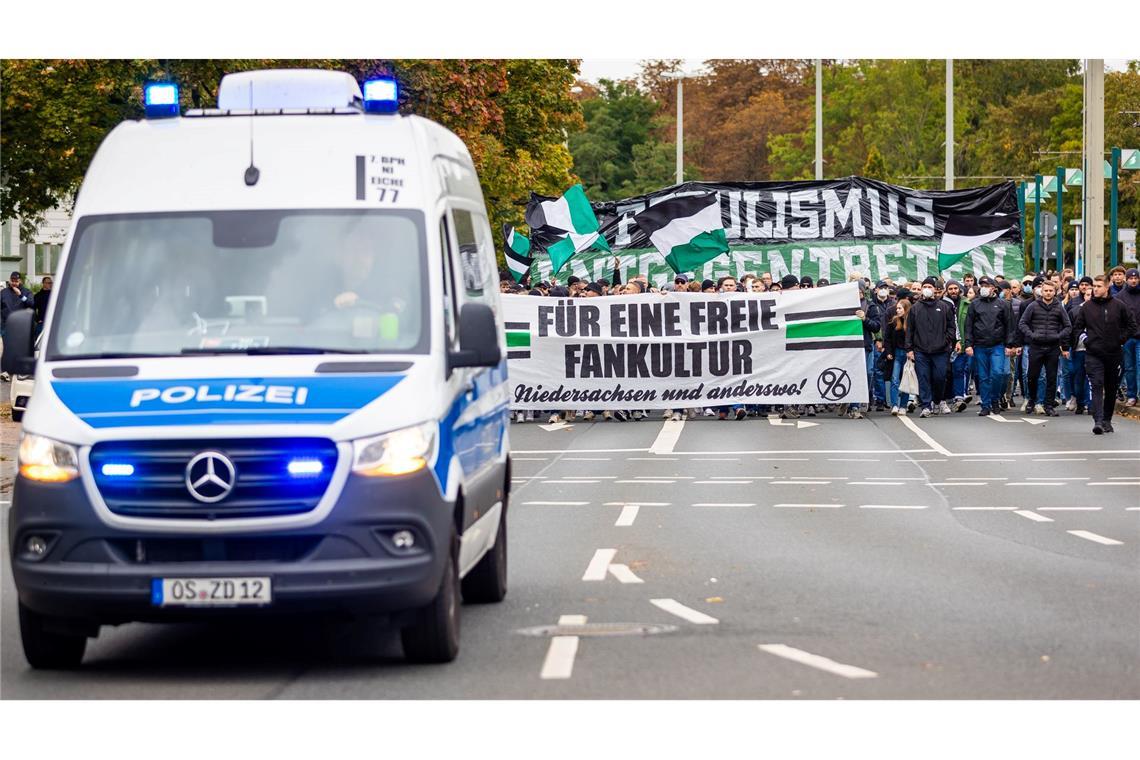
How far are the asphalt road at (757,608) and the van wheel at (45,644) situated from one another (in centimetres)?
14

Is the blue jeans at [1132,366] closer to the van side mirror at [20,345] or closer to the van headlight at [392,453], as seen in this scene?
the van headlight at [392,453]

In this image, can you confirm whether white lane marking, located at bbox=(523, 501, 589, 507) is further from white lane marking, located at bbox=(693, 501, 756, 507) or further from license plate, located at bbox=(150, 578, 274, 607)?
license plate, located at bbox=(150, 578, 274, 607)

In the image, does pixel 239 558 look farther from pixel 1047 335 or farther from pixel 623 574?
pixel 1047 335

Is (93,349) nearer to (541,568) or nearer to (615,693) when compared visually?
(615,693)

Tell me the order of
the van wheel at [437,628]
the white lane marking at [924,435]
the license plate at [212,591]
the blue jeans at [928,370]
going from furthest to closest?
1. the blue jeans at [928,370]
2. the white lane marking at [924,435]
3. the van wheel at [437,628]
4. the license plate at [212,591]

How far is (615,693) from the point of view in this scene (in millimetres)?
8016

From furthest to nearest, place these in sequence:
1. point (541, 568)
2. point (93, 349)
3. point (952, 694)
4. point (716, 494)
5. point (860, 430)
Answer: point (860, 430) → point (716, 494) → point (541, 568) → point (93, 349) → point (952, 694)

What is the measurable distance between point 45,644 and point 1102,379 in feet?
58.9

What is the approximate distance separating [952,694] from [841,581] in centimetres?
372

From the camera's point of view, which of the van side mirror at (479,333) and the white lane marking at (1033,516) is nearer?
the van side mirror at (479,333)

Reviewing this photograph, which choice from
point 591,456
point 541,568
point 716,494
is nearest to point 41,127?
Result: point 591,456

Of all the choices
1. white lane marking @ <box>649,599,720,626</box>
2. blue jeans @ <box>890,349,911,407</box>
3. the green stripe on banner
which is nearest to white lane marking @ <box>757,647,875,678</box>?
white lane marking @ <box>649,599,720,626</box>

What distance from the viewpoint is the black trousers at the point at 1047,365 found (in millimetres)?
27594

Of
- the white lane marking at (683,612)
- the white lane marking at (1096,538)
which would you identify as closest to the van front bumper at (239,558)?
the white lane marking at (683,612)
